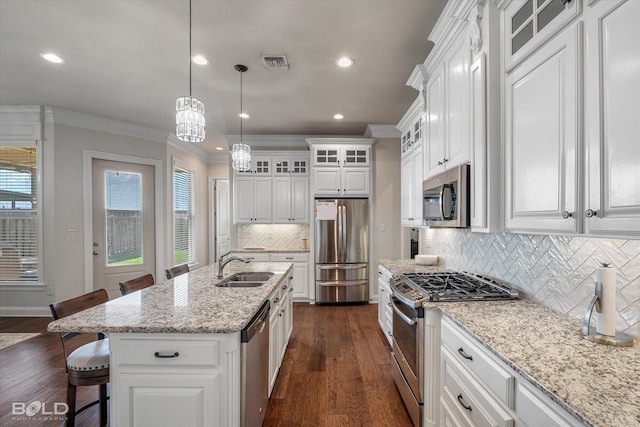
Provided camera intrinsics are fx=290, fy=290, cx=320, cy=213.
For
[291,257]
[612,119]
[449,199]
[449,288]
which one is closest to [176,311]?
[449,288]

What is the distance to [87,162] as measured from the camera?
4.37 meters

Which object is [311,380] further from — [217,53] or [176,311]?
[217,53]

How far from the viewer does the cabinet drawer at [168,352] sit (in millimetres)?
1377

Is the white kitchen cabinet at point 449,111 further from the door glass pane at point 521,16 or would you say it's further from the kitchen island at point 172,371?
the kitchen island at point 172,371

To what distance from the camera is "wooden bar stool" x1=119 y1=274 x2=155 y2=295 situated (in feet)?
7.12

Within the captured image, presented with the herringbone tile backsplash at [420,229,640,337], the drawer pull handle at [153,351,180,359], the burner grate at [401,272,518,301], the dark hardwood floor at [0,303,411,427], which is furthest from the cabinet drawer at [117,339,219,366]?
the herringbone tile backsplash at [420,229,640,337]

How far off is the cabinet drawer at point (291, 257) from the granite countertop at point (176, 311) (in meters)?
2.56

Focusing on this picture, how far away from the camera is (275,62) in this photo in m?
2.80

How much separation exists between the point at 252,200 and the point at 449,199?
3792 mm

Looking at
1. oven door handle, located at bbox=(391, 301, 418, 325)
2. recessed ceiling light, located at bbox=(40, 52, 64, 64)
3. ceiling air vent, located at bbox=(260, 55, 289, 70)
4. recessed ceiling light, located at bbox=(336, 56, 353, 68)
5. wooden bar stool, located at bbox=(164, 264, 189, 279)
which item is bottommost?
oven door handle, located at bbox=(391, 301, 418, 325)

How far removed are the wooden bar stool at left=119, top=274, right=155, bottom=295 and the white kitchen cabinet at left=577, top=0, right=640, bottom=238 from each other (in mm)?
2704

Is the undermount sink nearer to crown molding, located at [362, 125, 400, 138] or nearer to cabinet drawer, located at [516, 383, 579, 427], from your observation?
cabinet drawer, located at [516, 383, 579, 427]

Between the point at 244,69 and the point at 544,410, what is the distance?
3274mm

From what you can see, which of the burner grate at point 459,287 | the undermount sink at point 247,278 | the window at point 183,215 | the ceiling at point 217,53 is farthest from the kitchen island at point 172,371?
the window at point 183,215
